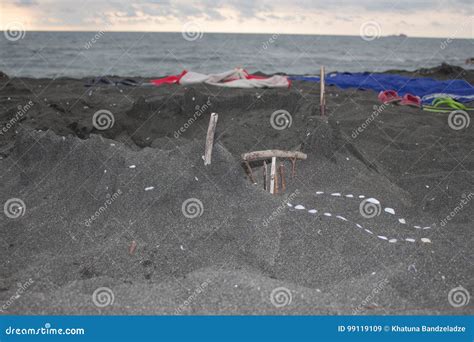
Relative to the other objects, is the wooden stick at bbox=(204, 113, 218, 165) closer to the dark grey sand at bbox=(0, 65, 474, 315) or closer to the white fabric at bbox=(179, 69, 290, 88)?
the dark grey sand at bbox=(0, 65, 474, 315)

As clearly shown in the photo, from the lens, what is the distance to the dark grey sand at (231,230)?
4.21 meters

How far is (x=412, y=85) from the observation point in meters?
14.9

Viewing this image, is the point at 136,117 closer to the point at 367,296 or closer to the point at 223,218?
the point at 223,218

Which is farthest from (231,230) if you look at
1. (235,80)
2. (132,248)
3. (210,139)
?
(235,80)

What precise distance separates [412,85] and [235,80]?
5942mm

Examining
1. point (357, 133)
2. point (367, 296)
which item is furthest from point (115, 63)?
point (367, 296)

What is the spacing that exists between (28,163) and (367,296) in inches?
235

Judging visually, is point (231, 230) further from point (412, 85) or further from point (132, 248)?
point (412, 85)

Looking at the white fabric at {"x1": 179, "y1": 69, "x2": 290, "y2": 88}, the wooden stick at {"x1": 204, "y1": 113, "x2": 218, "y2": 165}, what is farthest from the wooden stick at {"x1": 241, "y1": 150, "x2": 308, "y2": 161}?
the white fabric at {"x1": 179, "y1": 69, "x2": 290, "y2": 88}

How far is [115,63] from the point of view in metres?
34.4

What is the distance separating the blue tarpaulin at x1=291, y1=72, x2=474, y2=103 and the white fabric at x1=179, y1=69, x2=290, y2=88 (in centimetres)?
270

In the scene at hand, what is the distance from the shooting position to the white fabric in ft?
49.9

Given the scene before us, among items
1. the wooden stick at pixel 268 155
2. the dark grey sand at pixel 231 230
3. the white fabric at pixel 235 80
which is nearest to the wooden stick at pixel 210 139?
the dark grey sand at pixel 231 230

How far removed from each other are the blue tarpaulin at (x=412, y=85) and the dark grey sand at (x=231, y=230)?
15.7ft
